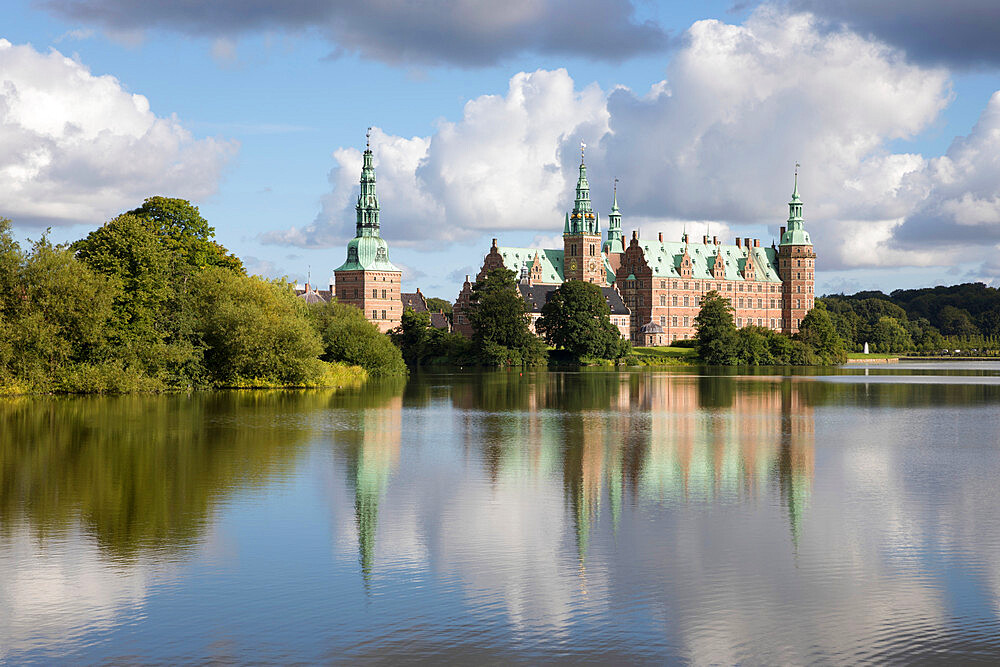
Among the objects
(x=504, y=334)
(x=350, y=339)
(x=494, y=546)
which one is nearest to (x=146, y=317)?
(x=350, y=339)

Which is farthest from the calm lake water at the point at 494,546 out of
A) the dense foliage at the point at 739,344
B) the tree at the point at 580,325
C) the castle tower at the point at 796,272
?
the castle tower at the point at 796,272

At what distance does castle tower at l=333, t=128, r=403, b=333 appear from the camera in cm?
13925

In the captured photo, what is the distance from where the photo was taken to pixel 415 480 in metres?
22.7

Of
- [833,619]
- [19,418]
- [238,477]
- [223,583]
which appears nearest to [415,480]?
[238,477]

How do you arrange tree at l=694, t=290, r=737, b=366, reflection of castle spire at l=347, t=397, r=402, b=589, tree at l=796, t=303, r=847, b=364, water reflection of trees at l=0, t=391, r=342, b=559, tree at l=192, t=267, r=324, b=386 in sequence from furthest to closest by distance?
tree at l=796, t=303, r=847, b=364 < tree at l=694, t=290, r=737, b=366 < tree at l=192, t=267, r=324, b=386 < water reflection of trees at l=0, t=391, r=342, b=559 < reflection of castle spire at l=347, t=397, r=402, b=589

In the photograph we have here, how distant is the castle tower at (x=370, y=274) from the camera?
457 feet

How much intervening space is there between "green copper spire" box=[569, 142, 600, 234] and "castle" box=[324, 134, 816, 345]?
0.48ft

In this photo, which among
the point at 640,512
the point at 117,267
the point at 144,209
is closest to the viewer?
the point at 640,512

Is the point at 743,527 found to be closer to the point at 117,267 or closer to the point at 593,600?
the point at 593,600

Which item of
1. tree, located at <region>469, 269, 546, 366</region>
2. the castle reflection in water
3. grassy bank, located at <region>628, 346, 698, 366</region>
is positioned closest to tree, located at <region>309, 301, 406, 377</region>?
the castle reflection in water

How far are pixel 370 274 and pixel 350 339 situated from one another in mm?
69169

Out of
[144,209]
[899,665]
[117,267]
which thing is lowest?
[899,665]

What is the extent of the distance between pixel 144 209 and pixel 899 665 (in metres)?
57.3

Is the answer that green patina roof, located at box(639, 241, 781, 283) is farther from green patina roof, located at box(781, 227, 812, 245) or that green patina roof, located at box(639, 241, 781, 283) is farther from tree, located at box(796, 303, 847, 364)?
tree, located at box(796, 303, 847, 364)
